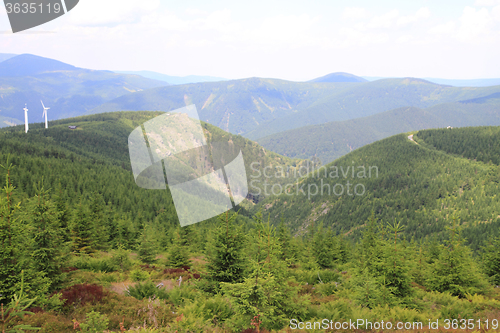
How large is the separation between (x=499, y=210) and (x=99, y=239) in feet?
636

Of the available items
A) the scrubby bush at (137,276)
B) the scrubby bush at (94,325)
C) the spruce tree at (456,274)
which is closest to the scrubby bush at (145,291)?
the scrubby bush at (137,276)

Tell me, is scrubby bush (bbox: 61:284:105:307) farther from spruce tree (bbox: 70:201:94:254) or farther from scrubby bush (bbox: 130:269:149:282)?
spruce tree (bbox: 70:201:94:254)

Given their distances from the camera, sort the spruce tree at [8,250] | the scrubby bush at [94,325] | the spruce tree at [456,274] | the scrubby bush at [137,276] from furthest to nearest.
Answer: the spruce tree at [456,274] → the scrubby bush at [137,276] → the spruce tree at [8,250] → the scrubby bush at [94,325]

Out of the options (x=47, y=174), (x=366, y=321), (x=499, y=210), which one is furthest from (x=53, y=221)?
(x=499, y=210)

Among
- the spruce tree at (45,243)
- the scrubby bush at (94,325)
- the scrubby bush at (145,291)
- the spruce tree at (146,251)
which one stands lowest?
the spruce tree at (146,251)

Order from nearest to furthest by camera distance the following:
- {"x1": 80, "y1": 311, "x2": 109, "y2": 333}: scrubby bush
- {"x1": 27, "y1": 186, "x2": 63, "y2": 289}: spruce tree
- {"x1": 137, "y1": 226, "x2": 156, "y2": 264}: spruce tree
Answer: {"x1": 80, "y1": 311, "x2": 109, "y2": 333}: scrubby bush < {"x1": 27, "y1": 186, "x2": 63, "y2": 289}: spruce tree < {"x1": 137, "y1": 226, "x2": 156, "y2": 264}: spruce tree

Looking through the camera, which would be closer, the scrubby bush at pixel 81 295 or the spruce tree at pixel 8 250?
the spruce tree at pixel 8 250

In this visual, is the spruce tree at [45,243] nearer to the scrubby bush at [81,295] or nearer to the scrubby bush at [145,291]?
the scrubby bush at [81,295]

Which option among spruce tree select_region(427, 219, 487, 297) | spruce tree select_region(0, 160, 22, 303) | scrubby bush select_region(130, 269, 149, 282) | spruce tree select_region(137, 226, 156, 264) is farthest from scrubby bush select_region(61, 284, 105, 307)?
spruce tree select_region(427, 219, 487, 297)

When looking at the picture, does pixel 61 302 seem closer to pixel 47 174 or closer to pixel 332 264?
pixel 332 264

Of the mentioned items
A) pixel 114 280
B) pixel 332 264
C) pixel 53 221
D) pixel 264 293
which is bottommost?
pixel 332 264

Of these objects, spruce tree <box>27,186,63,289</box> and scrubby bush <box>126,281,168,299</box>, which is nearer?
spruce tree <box>27,186,63,289</box>

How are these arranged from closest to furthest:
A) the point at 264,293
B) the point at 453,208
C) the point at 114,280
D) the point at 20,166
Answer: the point at 264,293
the point at 114,280
the point at 20,166
the point at 453,208

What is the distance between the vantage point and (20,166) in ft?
362
